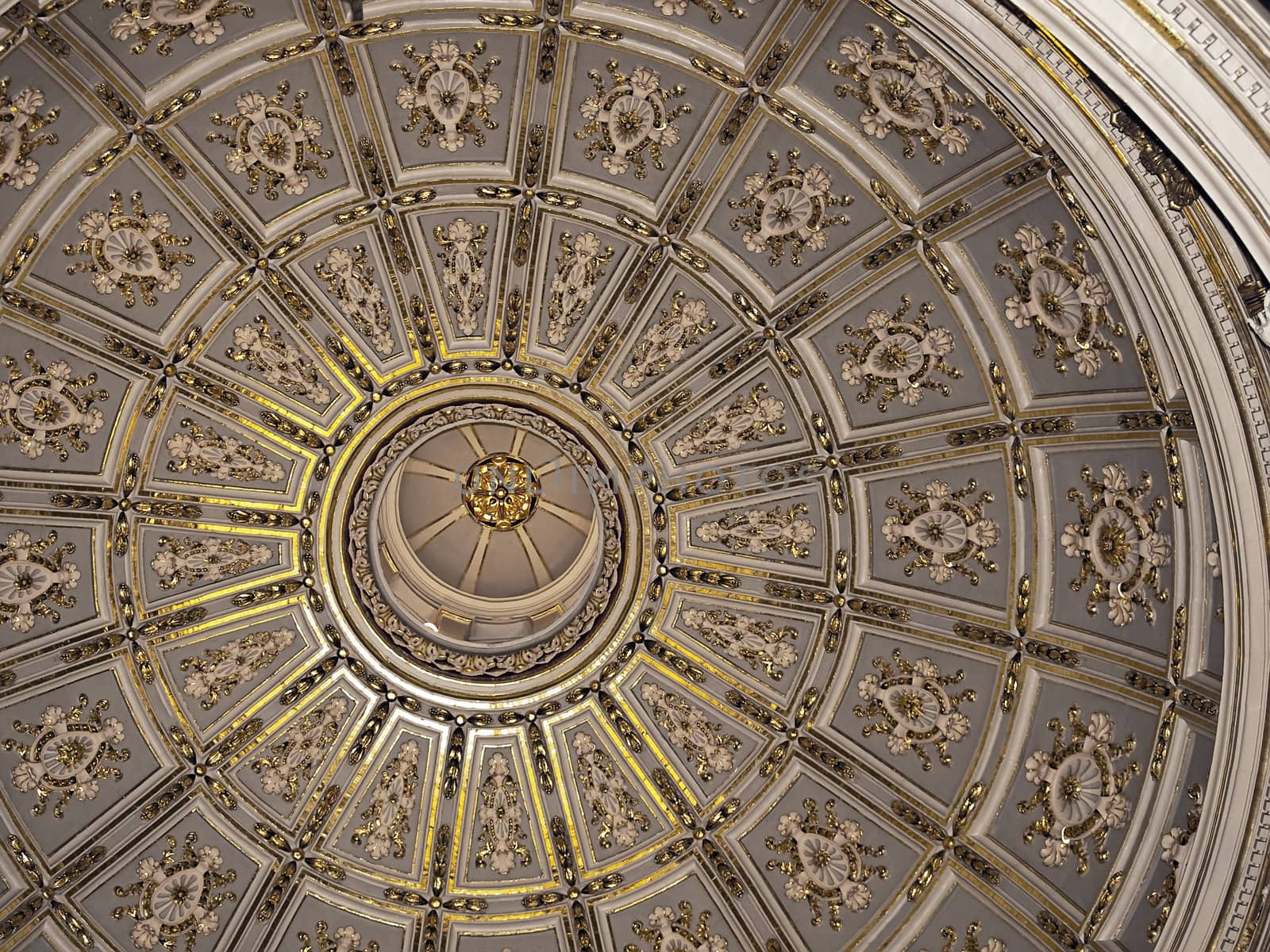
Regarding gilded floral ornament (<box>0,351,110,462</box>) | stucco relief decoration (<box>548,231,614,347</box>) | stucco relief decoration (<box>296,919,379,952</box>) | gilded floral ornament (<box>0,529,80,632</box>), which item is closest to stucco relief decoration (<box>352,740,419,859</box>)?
stucco relief decoration (<box>296,919,379,952</box>)

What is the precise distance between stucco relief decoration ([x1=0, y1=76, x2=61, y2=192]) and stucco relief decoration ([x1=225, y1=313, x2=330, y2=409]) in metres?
3.30

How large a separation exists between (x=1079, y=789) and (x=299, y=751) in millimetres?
10429

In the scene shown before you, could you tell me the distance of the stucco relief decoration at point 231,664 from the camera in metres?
17.5

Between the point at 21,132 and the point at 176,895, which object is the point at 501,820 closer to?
the point at 176,895

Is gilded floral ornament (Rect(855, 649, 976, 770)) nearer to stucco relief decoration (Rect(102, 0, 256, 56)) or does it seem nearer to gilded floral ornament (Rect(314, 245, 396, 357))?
gilded floral ornament (Rect(314, 245, 396, 357))

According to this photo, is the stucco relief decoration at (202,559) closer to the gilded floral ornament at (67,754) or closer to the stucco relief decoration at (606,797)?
the gilded floral ornament at (67,754)

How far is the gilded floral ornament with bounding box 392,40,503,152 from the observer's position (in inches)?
580

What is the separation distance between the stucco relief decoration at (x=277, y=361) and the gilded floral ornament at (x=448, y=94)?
3391mm

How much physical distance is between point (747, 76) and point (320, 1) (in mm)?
4769

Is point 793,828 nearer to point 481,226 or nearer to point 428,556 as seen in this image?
point 428,556

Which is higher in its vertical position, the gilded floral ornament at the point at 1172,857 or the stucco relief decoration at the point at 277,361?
the stucco relief decoration at the point at 277,361

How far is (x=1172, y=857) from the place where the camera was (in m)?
13.6

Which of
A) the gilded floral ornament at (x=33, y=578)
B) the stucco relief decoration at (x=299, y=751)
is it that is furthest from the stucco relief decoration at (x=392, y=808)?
the gilded floral ornament at (x=33, y=578)

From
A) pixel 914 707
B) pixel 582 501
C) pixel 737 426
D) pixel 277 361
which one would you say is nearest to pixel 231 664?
pixel 277 361
